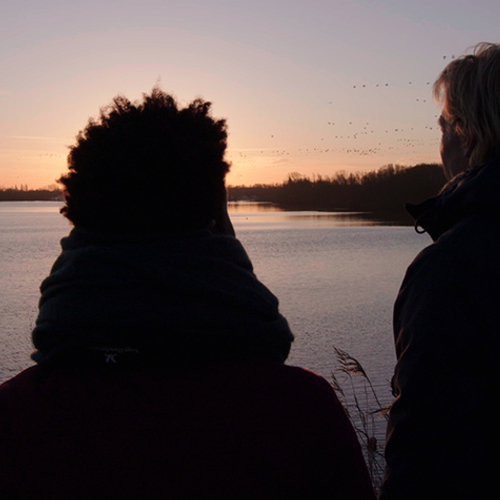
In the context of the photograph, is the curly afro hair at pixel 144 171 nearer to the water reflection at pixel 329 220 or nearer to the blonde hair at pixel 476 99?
the blonde hair at pixel 476 99

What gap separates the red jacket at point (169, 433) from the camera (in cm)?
94

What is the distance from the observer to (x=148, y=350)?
3.22ft

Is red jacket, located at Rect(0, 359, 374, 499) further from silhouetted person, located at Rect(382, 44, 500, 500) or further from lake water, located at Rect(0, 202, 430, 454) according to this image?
lake water, located at Rect(0, 202, 430, 454)

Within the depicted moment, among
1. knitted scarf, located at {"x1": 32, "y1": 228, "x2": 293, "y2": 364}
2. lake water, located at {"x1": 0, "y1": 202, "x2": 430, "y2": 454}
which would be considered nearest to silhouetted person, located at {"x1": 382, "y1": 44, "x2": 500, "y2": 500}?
knitted scarf, located at {"x1": 32, "y1": 228, "x2": 293, "y2": 364}

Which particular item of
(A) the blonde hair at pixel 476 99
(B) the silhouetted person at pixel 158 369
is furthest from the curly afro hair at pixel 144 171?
(A) the blonde hair at pixel 476 99

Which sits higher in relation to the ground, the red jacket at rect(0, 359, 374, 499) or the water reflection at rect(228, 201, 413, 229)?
the red jacket at rect(0, 359, 374, 499)

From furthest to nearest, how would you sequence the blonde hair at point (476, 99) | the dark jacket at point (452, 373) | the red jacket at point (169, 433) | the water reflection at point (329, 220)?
the water reflection at point (329, 220)
the blonde hair at point (476, 99)
the dark jacket at point (452, 373)
the red jacket at point (169, 433)

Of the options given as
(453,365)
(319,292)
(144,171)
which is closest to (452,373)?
(453,365)

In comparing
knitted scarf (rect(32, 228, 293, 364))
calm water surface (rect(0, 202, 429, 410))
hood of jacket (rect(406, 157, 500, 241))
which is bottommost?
calm water surface (rect(0, 202, 429, 410))

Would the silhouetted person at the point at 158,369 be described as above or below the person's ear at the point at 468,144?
below

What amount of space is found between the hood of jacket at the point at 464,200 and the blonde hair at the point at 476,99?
0.29 feet

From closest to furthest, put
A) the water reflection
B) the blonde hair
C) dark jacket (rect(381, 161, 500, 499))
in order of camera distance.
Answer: dark jacket (rect(381, 161, 500, 499))
the blonde hair
the water reflection

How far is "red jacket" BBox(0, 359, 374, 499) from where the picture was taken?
3.09 feet

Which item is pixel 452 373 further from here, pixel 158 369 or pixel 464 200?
pixel 158 369
